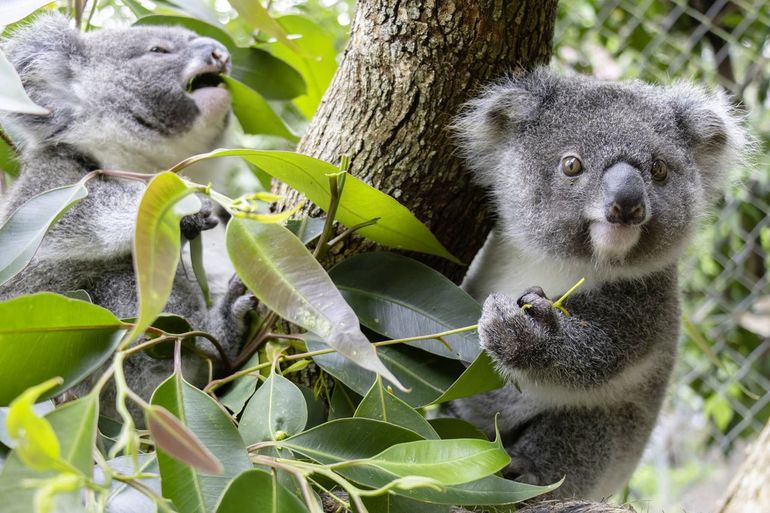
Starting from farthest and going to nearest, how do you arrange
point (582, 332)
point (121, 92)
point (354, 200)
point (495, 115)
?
point (121, 92) < point (495, 115) < point (582, 332) < point (354, 200)

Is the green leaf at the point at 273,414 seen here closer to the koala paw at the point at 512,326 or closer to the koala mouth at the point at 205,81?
the koala paw at the point at 512,326

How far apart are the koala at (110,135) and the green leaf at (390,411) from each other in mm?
538

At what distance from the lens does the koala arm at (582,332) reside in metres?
1.79

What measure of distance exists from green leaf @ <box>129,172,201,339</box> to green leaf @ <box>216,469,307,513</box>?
0.29 m

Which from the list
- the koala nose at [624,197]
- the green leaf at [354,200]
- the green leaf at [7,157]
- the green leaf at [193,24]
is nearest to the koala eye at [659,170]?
the koala nose at [624,197]

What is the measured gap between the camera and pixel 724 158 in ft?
7.46

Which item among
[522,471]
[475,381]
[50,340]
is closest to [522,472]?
[522,471]

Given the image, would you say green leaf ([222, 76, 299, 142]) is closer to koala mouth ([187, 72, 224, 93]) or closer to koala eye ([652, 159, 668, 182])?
koala mouth ([187, 72, 224, 93])

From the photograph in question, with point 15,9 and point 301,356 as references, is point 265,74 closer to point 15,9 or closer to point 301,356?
point 15,9

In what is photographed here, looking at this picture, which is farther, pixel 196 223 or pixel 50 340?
pixel 196 223

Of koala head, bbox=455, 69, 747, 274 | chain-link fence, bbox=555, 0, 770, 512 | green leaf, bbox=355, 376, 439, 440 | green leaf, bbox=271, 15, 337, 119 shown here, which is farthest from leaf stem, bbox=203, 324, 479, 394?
chain-link fence, bbox=555, 0, 770, 512

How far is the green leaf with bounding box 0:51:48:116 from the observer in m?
1.32

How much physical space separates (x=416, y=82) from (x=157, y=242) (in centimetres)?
101

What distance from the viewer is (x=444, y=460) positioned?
131 centimetres
